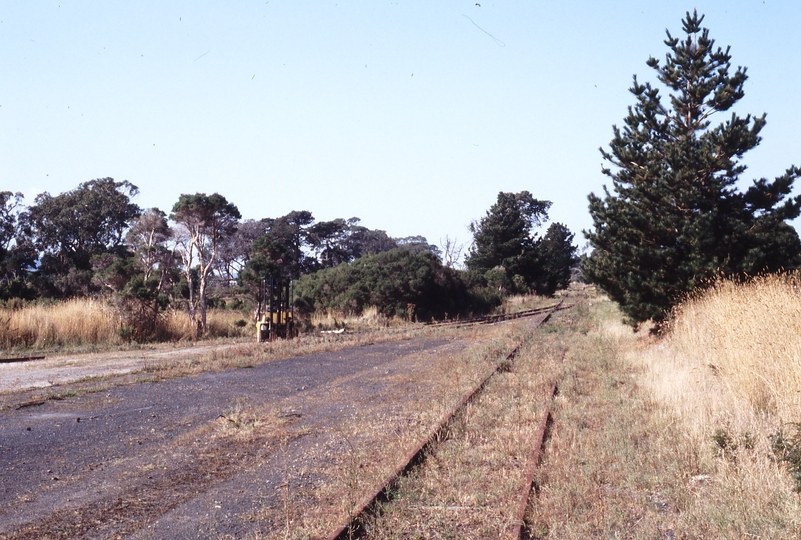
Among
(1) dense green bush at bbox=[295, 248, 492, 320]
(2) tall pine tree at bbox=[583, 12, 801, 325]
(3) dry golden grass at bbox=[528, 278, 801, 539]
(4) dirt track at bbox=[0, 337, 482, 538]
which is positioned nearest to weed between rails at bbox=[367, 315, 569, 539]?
(3) dry golden grass at bbox=[528, 278, 801, 539]

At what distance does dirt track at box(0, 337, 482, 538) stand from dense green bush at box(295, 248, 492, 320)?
20.7 metres

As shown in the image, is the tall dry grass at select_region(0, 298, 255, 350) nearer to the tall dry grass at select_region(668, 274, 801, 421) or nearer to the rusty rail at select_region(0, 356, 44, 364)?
the rusty rail at select_region(0, 356, 44, 364)

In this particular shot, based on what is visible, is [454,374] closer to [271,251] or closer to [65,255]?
[271,251]

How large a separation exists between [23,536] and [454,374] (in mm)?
9180

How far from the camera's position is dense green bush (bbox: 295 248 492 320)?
113 feet

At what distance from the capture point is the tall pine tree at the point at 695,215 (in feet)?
50.9

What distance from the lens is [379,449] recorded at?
7.55 metres

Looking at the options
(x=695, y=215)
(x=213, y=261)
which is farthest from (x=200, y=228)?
(x=695, y=215)

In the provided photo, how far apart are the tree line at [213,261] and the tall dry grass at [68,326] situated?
45cm

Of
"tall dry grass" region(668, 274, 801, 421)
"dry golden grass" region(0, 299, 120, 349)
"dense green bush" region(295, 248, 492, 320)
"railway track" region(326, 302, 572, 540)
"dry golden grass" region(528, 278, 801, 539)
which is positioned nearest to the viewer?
"railway track" region(326, 302, 572, 540)

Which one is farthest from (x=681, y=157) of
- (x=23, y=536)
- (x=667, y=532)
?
(x=23, y=536)

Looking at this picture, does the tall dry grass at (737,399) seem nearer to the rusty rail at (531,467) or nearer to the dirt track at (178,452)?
the rusty rail at (531,467)

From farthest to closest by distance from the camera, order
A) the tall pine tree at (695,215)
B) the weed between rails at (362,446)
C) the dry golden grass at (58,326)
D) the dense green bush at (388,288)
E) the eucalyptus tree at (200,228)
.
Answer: the dense green bush at (388,288)
the eucalyptus tree at (200,228)
the dry golden grass at (58,326)
the tall pine tree at (695,215)
the weed between rails at (362,446)

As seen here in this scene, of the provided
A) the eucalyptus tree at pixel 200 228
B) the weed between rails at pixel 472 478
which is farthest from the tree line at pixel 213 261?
the weed between rails at pixel 472 478
